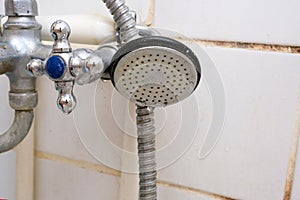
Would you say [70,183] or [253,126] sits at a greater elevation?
[253,126]

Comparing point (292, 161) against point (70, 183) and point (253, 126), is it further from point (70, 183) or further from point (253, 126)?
point (70, 183)

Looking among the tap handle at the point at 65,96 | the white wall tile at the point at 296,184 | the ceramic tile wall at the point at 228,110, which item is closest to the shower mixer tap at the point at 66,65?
the tap handle at the point at 65,96

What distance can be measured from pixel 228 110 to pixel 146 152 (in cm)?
11

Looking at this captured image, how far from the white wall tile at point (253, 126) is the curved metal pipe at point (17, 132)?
0.64 ft

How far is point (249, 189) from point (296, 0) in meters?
0.22

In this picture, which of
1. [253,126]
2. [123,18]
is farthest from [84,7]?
[253,126]

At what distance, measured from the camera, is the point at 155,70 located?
327 mm

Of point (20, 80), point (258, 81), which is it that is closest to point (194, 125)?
point (258, 81)

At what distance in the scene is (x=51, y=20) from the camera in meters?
0.42

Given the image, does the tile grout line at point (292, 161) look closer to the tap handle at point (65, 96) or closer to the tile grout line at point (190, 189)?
the tile grout line at point (190, 189)

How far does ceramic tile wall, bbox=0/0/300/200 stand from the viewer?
1.32 ft

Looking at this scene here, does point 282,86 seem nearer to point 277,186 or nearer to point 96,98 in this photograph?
point 277,186

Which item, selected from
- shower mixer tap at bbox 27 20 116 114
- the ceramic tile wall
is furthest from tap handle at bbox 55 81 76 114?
the ceramic tile wall

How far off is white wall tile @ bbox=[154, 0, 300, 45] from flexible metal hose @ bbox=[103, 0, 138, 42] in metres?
0.09
